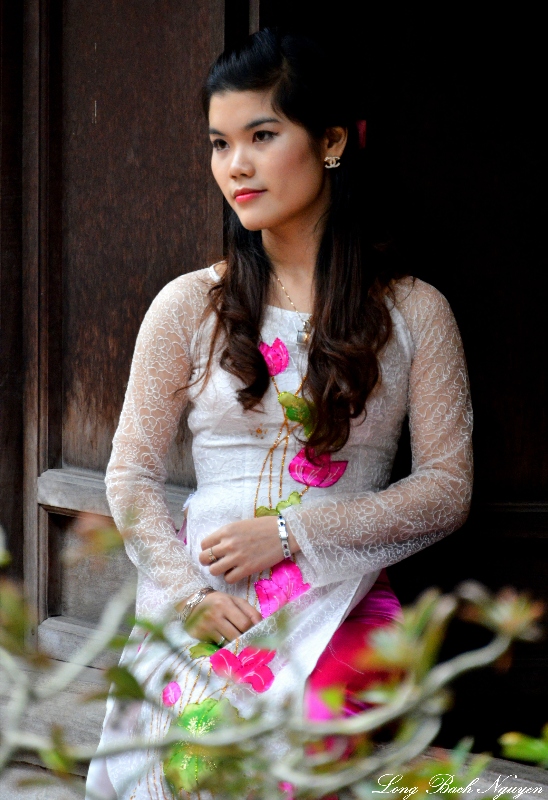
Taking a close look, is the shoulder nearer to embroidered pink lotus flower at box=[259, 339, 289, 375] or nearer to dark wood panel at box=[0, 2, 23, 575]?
embroidered pink lotus flower at box=[259, 339, 289, 375]

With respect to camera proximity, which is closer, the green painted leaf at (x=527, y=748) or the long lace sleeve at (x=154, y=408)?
the green painted leaf at (x=527, y=748)

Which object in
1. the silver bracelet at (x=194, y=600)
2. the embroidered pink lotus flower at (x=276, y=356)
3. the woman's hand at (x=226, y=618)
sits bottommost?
the woman's hand at (x=226, y=618)

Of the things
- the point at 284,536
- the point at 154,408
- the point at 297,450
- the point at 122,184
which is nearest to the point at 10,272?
the point at 122,184

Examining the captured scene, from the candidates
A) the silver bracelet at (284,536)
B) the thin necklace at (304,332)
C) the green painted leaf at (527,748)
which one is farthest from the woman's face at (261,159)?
the green painted leaf at (527,748)

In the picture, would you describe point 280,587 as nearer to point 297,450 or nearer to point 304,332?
point 297,450

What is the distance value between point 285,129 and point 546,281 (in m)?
1.06

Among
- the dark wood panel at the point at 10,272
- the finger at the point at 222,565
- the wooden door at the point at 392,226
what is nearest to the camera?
the finger at the point at 222,565

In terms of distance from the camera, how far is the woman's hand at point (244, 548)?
6.25 ft

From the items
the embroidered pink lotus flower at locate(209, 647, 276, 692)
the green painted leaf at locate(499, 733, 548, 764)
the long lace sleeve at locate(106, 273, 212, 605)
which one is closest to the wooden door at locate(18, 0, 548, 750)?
the long lace sleeve at locate(106, 273, 212, 605)

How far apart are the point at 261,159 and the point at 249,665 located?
0.95 metres

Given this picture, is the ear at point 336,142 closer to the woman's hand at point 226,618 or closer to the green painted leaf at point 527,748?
the woman's hand at point 226,618

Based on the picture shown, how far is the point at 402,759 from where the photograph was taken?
1.90ft

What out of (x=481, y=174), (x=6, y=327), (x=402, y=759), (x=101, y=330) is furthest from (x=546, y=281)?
(x=402, y=759)

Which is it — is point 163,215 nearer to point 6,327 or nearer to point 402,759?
point 6,327
